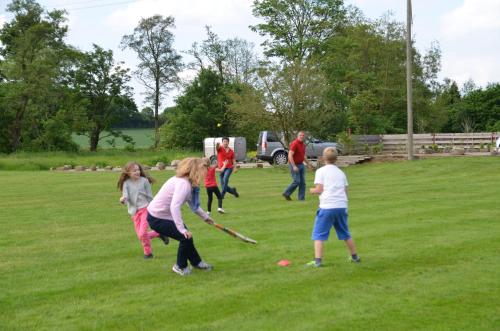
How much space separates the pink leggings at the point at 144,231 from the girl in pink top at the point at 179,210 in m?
1.21

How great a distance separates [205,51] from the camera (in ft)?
225

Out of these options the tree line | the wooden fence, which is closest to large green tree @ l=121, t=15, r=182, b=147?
the tree line

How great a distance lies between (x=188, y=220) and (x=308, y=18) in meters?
48.7

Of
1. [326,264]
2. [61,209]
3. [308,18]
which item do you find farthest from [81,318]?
[308,18]

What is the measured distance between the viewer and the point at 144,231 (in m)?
9.88

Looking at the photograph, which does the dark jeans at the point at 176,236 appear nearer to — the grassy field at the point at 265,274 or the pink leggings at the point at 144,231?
the grassy field at the point at 265,274

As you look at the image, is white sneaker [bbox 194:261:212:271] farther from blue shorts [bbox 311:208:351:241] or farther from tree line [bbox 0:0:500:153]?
tree line [bbox 0:0:500:153]

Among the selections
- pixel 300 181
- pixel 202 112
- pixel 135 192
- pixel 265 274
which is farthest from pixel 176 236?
pixel 202 112

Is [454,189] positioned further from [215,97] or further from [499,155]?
[215,97]

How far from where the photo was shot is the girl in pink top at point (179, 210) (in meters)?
8.23

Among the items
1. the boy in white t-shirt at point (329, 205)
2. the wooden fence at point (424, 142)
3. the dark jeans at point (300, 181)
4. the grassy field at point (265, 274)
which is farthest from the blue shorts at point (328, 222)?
the wooden fence at point (424, 142)

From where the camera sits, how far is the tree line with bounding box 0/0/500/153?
181 feet

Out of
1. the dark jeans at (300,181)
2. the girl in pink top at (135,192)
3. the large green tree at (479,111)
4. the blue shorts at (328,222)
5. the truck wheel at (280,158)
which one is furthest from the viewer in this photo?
the large green tree at (479,111)

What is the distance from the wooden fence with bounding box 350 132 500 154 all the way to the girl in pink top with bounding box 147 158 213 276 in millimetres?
30362
